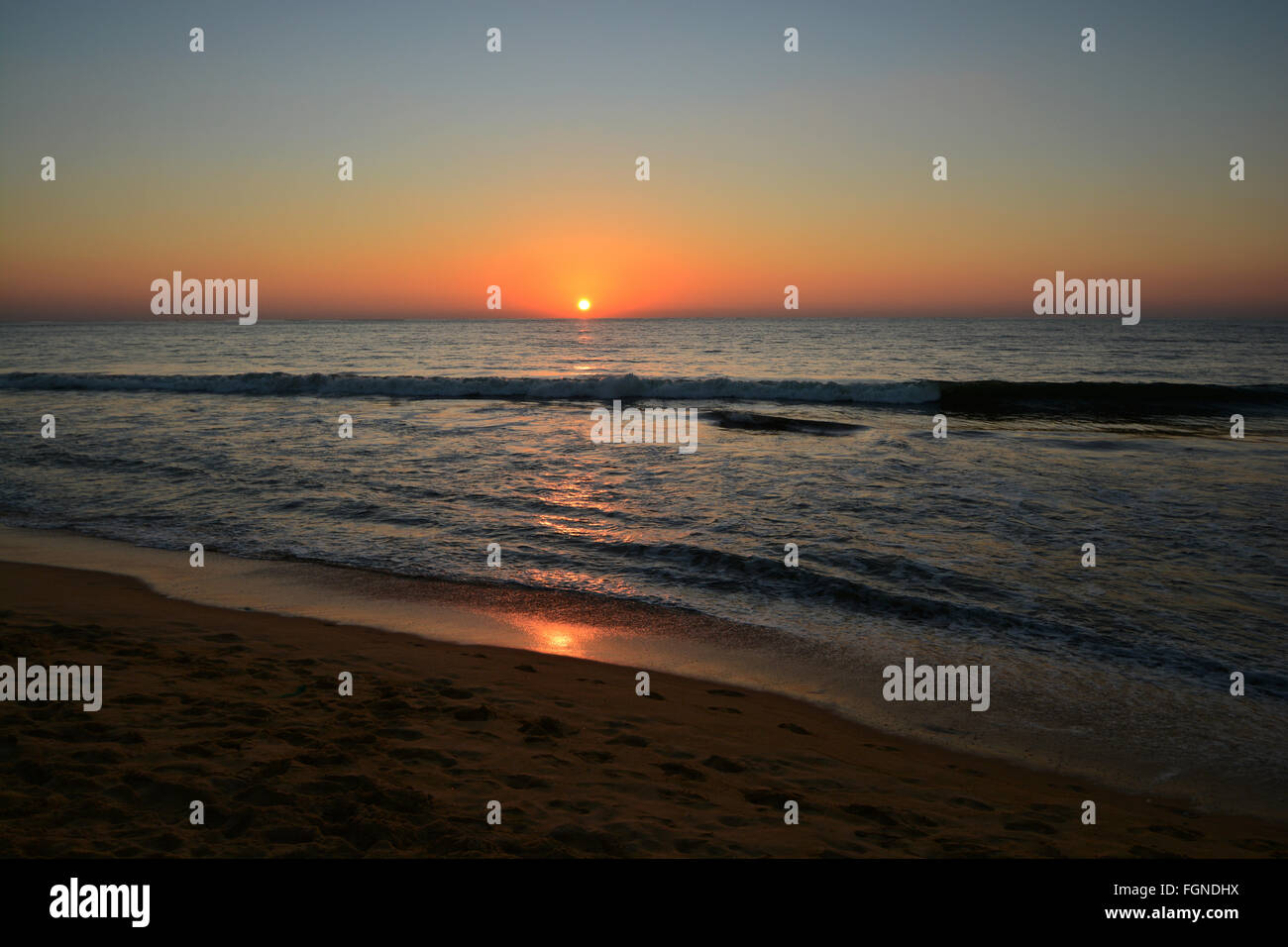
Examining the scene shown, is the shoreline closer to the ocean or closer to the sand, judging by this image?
the ocean

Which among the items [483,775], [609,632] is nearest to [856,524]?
[609,632]

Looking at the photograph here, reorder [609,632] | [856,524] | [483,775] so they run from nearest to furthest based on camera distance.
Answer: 1. [483,775]
2. [609,632]
3. [856,524]

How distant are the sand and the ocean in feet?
2.50

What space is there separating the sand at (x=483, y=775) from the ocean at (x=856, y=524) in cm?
76

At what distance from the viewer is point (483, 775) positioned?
15.2 feet

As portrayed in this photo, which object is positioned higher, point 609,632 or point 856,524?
point 856,524

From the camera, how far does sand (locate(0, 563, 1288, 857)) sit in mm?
3910

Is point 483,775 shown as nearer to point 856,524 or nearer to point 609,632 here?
point 609,632

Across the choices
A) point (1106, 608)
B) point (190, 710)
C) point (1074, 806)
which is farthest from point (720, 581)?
point (190, 710)

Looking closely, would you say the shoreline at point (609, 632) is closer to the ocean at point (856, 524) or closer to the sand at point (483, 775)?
the ocean at point (856, 524)

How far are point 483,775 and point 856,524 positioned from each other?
811cm

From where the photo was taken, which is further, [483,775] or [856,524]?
[856,524]

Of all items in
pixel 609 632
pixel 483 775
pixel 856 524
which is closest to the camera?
pixel 483 775

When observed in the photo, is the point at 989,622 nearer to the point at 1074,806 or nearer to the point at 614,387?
the point at 1074,806
